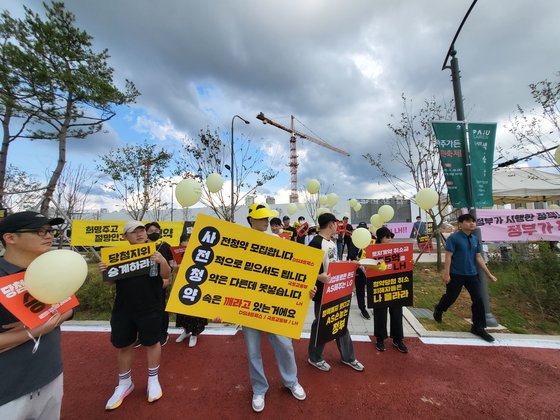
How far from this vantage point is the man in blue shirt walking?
4.38 metres

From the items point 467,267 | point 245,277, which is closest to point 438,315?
point 467,267

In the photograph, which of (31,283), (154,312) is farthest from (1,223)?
(154,312)

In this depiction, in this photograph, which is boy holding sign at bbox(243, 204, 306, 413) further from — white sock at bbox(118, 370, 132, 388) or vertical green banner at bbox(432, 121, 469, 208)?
vertical green banner at bbox(432, 121, 469, 208)

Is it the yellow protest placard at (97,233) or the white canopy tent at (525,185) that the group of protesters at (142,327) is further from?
the white canopy tent at (525,185)

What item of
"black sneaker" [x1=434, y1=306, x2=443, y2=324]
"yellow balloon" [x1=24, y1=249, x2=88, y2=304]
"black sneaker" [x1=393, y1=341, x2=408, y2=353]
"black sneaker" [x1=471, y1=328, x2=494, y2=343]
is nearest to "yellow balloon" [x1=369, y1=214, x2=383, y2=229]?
"black sneaker" [x1=434, y1=306, x2=443, y2=324]

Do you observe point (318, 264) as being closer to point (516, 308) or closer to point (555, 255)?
point (516, 308)

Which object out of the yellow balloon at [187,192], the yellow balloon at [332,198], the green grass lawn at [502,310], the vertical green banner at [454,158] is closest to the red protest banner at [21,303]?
the yellow balloon at [187,192]

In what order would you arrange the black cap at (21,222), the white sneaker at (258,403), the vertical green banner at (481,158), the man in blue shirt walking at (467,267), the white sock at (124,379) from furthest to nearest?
the vertical green banner at (481,158), the man in blue shirt walking at (467,267), the white sock at (124,379), the white sneaker at (258,403), the black cap at (21,222)

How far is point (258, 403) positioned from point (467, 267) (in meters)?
3.90

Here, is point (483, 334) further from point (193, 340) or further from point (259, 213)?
point (193, 340)

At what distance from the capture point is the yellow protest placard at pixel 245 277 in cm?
261

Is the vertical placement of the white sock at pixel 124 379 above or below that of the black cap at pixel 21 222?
below

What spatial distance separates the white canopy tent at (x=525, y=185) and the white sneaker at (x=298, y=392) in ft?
37.7

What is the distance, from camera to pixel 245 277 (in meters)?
2.73
